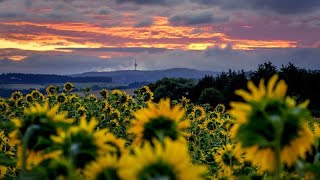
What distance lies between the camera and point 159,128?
3.12 metres

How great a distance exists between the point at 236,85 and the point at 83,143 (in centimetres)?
6012

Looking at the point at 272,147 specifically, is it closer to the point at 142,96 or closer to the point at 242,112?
the point at 242,112

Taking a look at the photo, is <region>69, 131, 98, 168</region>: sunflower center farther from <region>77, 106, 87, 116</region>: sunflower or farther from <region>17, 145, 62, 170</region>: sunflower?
<region>77, 106, 87, 116</region>: sunflower

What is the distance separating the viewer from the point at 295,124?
2576mm

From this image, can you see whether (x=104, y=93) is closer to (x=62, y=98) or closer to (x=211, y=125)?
(x=62, y=98)

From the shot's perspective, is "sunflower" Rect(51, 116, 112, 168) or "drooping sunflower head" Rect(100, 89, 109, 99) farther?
"drooping sunflower head" Rect(100, 89, 109, 99)

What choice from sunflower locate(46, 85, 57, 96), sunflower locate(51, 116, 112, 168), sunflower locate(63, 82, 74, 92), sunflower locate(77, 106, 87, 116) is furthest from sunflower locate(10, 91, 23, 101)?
sunflower locate(51, 116, 112, 168)

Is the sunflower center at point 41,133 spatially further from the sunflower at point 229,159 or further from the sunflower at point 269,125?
the sunflower at point 229,159

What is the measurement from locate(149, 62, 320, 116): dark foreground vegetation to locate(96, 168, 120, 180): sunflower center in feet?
163

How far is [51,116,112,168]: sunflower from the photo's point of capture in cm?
251

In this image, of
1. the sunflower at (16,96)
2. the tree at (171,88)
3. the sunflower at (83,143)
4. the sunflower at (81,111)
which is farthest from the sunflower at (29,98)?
the tree at (171,88)

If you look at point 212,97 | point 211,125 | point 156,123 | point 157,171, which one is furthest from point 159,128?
point 212,97

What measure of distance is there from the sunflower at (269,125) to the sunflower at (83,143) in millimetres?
678

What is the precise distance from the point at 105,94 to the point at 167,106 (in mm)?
15278
